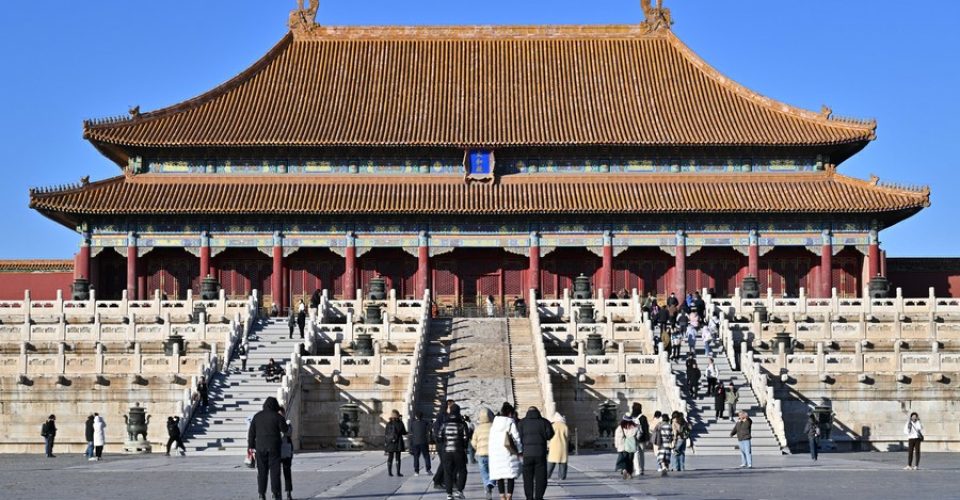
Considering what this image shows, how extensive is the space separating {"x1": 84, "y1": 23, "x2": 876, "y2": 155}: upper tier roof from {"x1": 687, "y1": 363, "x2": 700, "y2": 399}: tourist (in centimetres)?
2523

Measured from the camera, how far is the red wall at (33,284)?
67.4 meters

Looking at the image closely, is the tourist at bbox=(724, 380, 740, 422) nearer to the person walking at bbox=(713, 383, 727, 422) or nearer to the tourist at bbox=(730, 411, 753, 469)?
the person walking at bbox=(713, 383, 727, 422)

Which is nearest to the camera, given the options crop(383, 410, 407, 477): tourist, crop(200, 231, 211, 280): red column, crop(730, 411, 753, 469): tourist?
crop(383, 410, 407, 477): tourist

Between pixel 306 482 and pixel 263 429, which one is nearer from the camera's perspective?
pixel 263 429

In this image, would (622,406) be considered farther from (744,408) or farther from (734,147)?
(734,147)

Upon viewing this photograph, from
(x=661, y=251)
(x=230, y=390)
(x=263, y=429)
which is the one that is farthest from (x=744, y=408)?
(x=661, y=251)

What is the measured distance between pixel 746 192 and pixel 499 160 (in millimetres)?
9917

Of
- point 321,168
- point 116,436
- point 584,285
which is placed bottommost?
point 116,436

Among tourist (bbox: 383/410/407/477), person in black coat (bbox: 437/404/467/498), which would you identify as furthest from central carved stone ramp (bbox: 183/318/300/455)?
person in black coat (bbox: 437/404/467/498)

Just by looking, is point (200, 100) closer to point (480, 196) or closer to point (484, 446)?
point (480, 196)

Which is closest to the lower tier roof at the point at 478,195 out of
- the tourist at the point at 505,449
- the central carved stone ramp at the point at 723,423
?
the central carved stone ramp at the point at 723,423

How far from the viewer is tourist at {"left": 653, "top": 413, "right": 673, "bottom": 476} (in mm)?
32750

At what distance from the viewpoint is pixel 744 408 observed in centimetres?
4172

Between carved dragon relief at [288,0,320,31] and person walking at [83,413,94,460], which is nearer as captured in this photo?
person walking at [83,413,94,460]
